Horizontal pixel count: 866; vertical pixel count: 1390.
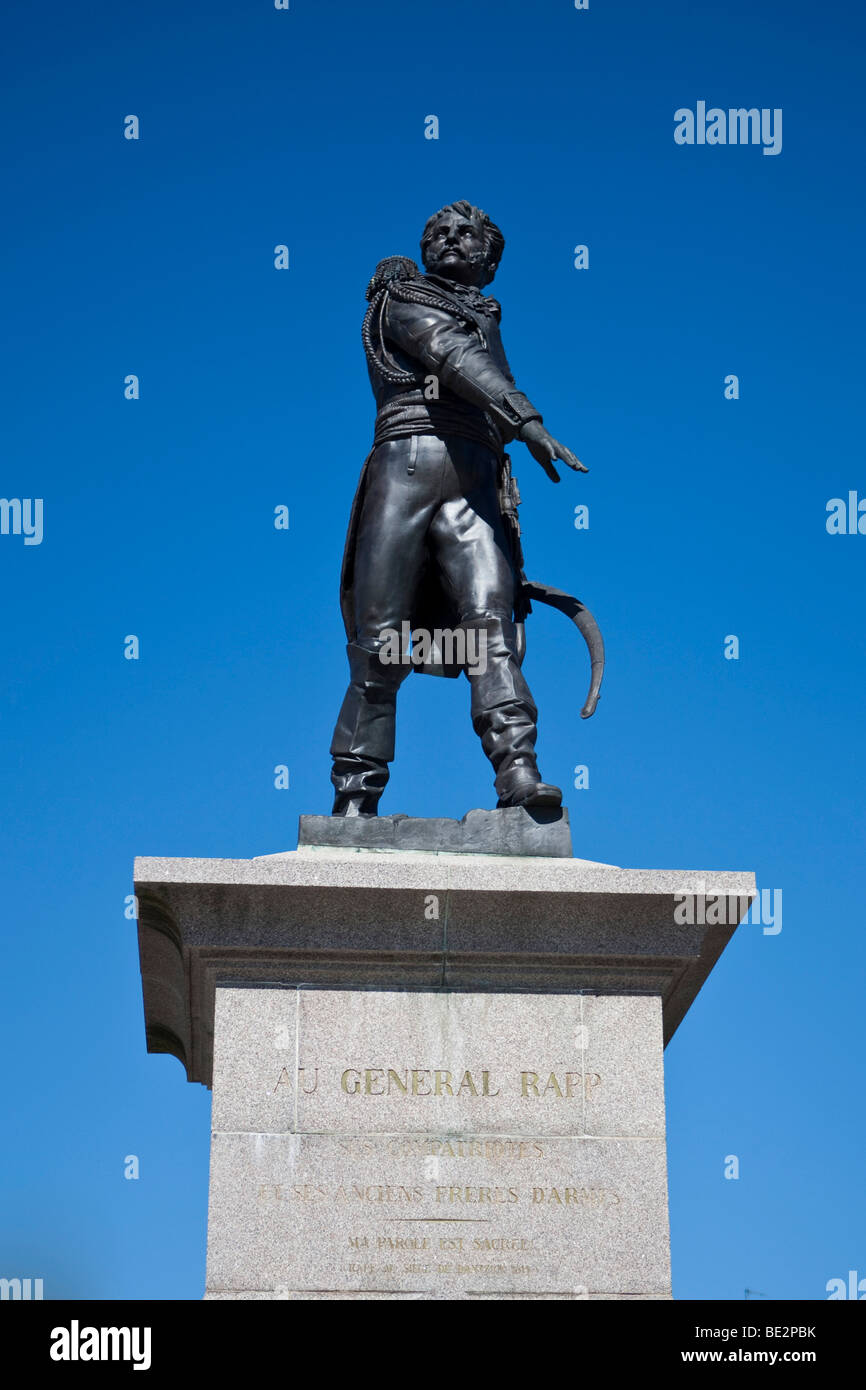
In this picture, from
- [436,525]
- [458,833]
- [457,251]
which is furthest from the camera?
[457,251]

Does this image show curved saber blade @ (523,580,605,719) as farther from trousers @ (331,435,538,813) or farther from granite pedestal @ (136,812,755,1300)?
granite pedestal @ (136,812,755,1300)

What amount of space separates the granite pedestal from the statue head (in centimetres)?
429

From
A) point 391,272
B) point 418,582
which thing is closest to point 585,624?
point 418,582

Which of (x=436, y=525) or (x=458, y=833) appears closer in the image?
(x=458, y=833)

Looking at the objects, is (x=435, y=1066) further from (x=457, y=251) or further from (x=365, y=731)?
(x=457, y=251)

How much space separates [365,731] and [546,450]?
6.49 feet

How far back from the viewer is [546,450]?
11.1 m

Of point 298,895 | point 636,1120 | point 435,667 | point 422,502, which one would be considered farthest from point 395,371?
point 636,1120

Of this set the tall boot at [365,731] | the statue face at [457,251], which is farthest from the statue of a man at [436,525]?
the statue face at [457,251]

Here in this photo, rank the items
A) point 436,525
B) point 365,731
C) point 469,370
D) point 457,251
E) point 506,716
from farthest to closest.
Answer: point 457,251, point 436,525, point 469,370, point 365,731, point 506,716

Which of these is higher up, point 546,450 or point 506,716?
point 546,450

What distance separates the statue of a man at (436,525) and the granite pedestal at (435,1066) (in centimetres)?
105

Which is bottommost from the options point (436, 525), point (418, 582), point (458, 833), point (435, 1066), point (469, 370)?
Result: point (435, 1066)
